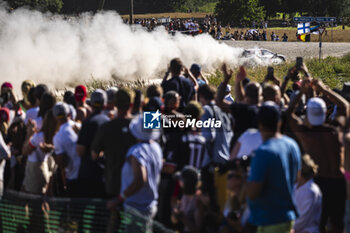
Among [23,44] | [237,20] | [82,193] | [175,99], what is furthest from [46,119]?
[237,20]

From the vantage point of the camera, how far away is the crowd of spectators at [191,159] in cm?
479

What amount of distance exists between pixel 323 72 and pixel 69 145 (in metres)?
19.4

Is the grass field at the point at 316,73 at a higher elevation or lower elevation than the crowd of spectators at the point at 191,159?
higher

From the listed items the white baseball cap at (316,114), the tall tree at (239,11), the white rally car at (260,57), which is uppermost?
the tall tree at (239,11)

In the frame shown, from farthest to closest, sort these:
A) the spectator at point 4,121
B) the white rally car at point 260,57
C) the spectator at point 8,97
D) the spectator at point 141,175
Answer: the white rally car at point 260,57 < the spectator at point 8,97 < the spectator at point 4,121 < the spectator at point 141,175

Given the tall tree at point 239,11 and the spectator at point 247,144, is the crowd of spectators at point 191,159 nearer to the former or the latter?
the spectator at point 247,144

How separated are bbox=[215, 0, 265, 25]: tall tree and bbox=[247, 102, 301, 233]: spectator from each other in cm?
5477

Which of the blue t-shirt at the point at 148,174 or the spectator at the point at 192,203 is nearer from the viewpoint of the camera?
the blue t-shirt at the point at 148,174

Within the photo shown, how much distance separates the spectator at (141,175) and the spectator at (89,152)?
63 cm

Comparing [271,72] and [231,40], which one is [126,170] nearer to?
[271,72]

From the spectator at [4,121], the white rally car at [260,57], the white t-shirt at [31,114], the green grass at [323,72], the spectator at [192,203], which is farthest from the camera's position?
the white rally car at [260,57]

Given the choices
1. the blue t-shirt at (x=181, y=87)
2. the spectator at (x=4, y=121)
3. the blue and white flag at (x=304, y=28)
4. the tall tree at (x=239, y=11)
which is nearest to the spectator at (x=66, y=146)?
the spectator at (x=4, y=121)

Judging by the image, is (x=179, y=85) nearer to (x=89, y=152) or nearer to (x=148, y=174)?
(x=89, y=152)

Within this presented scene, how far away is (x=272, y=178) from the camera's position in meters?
4.66
